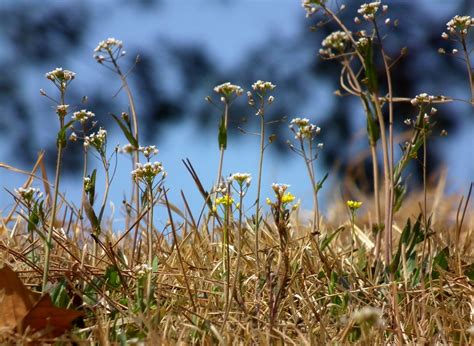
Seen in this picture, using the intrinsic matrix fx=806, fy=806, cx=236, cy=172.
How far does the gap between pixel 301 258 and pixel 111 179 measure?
1.71ft

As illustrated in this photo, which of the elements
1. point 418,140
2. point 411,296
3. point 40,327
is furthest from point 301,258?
point 40,327

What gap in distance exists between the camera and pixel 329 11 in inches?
81.8

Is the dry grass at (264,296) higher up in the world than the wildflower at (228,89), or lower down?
lower down

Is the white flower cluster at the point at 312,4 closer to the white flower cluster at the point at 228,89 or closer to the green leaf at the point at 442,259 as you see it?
the white flower cluster at the point at 228,89

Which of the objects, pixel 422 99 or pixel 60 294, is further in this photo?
pixel 422 99

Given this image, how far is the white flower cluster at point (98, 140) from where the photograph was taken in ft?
6.22

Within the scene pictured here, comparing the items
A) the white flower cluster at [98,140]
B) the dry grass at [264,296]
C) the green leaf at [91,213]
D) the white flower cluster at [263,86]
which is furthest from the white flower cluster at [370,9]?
the green leaf at [91,213]

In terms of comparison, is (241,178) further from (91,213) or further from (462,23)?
(462,23)

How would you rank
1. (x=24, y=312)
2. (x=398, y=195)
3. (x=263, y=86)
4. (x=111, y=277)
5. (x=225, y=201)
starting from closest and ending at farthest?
(x=24, y=312)
(x=263, y=86)
(x=111, y=277)
(x=225, y=201)
(x=398, y=195)

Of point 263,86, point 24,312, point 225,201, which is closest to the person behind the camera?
point 24,312

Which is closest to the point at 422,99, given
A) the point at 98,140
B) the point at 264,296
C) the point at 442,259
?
the point at 442,259

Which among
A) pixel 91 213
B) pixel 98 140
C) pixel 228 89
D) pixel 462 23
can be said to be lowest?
pixel 91 213

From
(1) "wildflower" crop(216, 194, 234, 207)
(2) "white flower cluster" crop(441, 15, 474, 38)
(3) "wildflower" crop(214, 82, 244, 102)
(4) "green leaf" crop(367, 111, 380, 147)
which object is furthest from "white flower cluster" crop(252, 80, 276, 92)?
(2) "white flower cluster" crop(441, 15, 474, 38)

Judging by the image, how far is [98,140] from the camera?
191 centimetres
